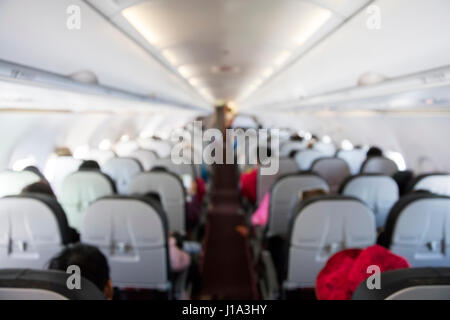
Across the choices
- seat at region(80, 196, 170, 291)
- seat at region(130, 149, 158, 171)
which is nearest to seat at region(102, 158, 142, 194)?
seat at region(130, 149, 158, 171)

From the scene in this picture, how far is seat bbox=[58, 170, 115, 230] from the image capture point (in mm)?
3156

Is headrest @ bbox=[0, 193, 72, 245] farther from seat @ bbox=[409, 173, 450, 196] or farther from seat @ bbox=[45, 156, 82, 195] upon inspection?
seat @ bbox=[409, 173, 450, 196]

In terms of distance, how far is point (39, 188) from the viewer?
2.07m

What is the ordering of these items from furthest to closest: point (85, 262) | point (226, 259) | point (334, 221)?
point (226, 259) < point (334, 221) < point (85, 262)

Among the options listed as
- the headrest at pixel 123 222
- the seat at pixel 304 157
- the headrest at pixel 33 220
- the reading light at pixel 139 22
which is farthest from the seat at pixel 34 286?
the seat at pixel 304 157

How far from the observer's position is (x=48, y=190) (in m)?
2.16

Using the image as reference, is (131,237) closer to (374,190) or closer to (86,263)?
(86,263)

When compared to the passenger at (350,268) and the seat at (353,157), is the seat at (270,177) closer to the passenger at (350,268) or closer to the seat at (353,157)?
the seat at (353,157)

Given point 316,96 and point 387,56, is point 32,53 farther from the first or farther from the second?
point 316,96

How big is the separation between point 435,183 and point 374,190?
2.31 feet

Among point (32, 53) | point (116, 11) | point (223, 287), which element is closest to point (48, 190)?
point (32, 53)

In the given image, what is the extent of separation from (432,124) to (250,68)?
11.7 ft

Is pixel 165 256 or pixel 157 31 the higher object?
pixel 157 31

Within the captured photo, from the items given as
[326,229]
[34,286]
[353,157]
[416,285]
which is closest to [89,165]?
[326,229]
